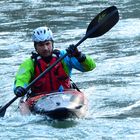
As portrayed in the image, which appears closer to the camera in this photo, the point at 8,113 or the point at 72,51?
the point at 72,51

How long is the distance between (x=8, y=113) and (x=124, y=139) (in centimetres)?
263

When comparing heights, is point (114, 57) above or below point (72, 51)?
below

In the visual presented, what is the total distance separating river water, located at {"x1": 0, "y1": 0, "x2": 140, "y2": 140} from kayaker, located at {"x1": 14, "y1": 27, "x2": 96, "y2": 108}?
0.50 meters

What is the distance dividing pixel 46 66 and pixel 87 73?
12.1 feet

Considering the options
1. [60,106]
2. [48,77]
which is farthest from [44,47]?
[60,106]

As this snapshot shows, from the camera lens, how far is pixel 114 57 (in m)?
14.1

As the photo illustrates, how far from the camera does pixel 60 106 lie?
8.09m

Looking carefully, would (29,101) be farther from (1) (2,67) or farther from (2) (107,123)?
(1) (2,67)

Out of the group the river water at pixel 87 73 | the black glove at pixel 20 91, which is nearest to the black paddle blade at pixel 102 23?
the river water at pixel 87 73

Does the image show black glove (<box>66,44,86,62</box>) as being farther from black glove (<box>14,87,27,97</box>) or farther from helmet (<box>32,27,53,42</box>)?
black glove (<box>14,87,27,97</box>)

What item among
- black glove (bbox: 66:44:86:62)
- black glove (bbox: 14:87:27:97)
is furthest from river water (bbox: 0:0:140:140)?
black glove (bbox: 66:44:86:62)

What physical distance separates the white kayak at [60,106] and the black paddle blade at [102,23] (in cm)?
94

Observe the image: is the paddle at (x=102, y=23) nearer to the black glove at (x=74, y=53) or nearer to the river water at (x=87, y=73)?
the black glove at (x=74, y=53)

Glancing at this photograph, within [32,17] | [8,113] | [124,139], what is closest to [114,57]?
[8,113]
